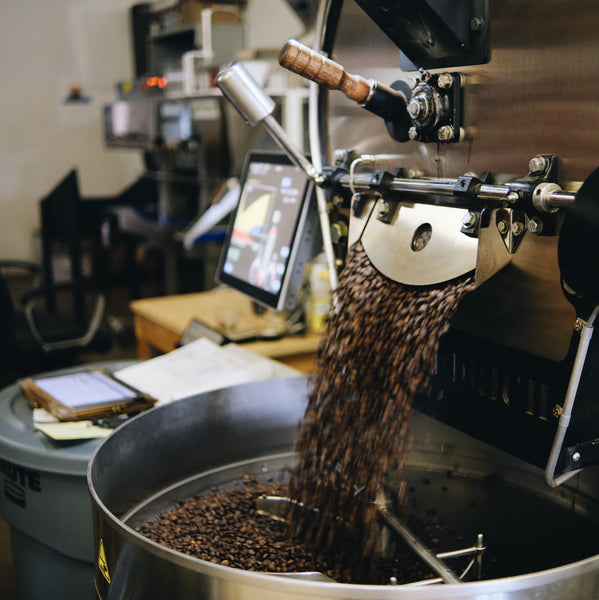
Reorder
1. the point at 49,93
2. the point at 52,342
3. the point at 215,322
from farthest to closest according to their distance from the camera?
the point at 49,93 → the point at 52,342 → the point at 215,322

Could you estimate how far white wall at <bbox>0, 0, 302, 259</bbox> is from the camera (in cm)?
788

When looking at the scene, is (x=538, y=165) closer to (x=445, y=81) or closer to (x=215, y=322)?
(x=445, y=81)

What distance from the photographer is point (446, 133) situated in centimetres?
108

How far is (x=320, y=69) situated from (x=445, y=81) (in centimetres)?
19

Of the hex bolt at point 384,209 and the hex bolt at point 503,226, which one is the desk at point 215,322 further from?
the hex bolt at point 503,226

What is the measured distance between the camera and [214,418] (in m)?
1.57

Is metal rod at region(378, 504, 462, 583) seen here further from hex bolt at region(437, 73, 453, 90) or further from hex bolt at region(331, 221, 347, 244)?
hex bolt at region(437, 73, 453, 90)

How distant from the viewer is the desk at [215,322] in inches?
107

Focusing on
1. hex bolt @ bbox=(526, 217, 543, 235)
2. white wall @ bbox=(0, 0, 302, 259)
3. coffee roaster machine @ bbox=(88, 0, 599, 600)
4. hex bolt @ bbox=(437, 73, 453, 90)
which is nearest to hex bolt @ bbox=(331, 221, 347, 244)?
coffee roaster machine @ bbox=(88, 0, 599, 600)

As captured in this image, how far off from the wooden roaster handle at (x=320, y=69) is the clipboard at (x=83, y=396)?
0.97m

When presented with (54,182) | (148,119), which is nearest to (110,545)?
(148,119)

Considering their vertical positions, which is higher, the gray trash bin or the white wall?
→ the white wall

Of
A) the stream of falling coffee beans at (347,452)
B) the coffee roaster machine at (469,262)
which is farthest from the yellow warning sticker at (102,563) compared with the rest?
the stream of falling coffee beans at (347,452)

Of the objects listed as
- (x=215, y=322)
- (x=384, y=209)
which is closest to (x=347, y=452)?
(x=384, y=209)
